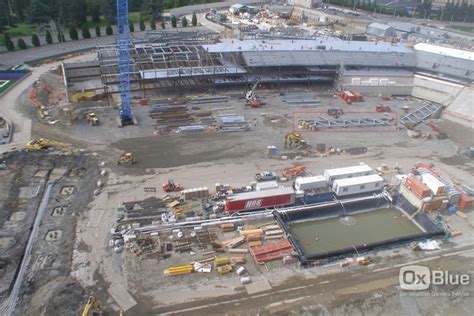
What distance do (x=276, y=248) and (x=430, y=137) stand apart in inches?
1152

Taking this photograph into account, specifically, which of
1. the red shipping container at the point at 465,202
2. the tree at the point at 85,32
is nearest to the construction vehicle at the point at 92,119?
the tree at the point at 85,32

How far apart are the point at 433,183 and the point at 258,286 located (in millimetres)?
19572

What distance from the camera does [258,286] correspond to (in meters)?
26.0

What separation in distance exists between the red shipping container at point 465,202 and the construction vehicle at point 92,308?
30.8m

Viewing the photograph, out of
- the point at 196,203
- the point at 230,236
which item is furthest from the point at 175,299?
the point at 196,203

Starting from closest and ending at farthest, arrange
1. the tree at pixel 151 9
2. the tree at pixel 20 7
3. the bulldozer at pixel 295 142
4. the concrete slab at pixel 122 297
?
the concrete slab at pixel 122 297
the bulldozer at pixel 295 142
the tree at pixel 20 7
the tree at pixel 151 9

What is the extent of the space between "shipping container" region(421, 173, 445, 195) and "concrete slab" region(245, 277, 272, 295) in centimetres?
→ 1829

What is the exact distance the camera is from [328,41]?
68.6 metres

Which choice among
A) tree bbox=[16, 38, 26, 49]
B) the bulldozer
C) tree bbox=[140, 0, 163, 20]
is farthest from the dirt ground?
tree bbox=[140, 0, 163, 20]

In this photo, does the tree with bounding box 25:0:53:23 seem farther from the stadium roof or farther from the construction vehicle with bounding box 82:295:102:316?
the construction vehicle with bounding box 82:295:102:316

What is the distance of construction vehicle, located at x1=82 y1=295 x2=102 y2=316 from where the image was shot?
22708 mm

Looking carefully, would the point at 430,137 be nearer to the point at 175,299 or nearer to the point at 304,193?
the point at 304,193

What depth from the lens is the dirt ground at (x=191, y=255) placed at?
24.8 metres

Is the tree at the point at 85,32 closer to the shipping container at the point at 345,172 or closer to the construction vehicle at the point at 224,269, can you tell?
the shipping container at the point at 345,172
